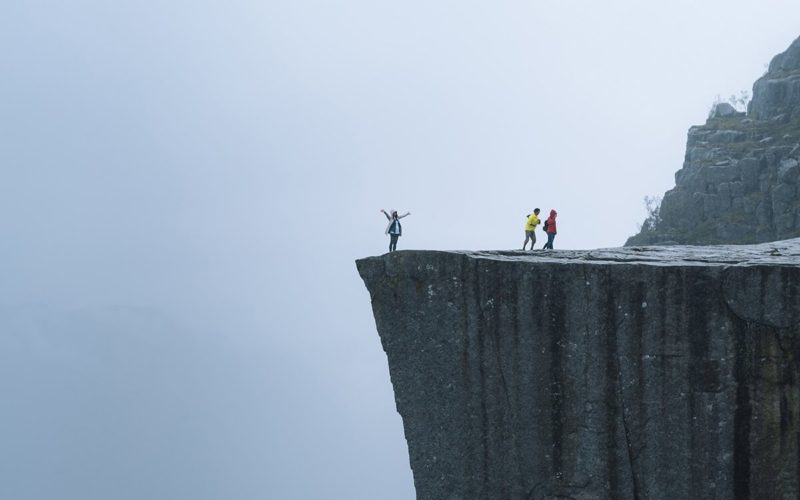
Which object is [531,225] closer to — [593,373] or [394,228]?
[394,228]

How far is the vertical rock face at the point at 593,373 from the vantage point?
9.95 m

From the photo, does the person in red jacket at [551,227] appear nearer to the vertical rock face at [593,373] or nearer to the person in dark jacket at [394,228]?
the person in dark jacket at [394,228]

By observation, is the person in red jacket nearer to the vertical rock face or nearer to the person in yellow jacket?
the person in yellow jacket

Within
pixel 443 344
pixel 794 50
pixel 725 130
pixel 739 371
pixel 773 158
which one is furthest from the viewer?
pixel 794 50

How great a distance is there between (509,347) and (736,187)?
156 feet

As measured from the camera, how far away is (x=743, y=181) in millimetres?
54031

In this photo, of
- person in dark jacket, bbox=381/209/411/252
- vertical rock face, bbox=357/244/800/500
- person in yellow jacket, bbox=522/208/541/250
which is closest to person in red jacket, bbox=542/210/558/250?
person in yellow jacket, bbox=522/208/541/250

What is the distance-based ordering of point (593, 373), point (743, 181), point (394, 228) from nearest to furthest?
point (593, 373), point (394, 228), point (743, 181)

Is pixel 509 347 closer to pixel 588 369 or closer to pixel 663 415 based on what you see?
pixel 588 369

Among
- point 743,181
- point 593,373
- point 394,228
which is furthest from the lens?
point 743,181

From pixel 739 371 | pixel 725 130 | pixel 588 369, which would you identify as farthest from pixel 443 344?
pixel 725 130

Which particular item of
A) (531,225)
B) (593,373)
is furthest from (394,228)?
(593,373)

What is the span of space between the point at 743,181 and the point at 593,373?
4789 cm

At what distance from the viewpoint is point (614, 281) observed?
10164 mm
